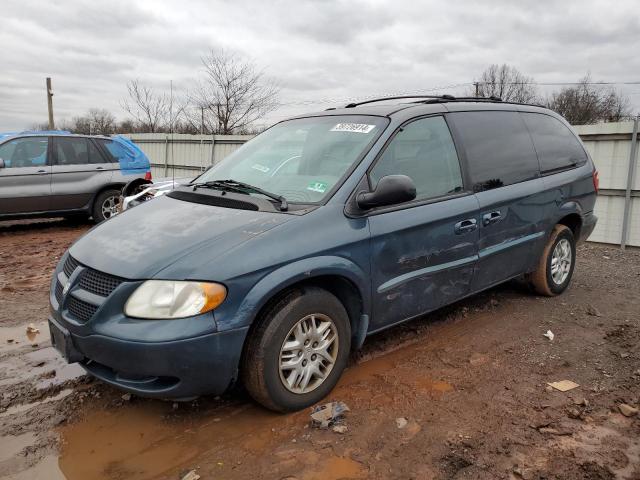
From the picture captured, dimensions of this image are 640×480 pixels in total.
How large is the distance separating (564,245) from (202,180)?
3.63 metres

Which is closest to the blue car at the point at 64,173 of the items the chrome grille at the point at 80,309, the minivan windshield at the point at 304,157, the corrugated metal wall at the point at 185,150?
the corrugated metal wall at the point at 185,150

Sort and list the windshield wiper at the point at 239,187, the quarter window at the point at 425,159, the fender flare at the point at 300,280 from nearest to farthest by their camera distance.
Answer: the fender flare at the point at 300,280, the windshield wiper at the point at 239,187, the quarter window at the point at 425,159

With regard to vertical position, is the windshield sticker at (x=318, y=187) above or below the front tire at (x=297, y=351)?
above

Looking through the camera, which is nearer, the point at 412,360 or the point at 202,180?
the point at 412,360

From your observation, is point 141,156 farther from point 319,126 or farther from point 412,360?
point 412,360

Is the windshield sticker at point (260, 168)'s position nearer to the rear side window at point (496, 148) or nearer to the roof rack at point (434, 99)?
the roof rack at point (434, 99)

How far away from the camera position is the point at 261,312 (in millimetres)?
2840

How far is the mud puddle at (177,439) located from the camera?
2566 mm

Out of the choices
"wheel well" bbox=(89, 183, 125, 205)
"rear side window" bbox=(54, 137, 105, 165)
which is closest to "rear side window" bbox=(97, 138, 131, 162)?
"rear side window" bbox=(54, 137, 105, 165)

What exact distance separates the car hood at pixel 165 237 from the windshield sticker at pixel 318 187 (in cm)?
36

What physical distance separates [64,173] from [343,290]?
7819 mm

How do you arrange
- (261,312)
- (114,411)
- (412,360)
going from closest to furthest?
1. (261,312)
2. (114,411)
3. (412,360)

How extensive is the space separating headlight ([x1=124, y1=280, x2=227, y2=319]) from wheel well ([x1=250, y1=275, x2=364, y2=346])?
44 centimetres

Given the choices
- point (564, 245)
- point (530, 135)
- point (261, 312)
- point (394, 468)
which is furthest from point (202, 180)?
point (564, 245)
